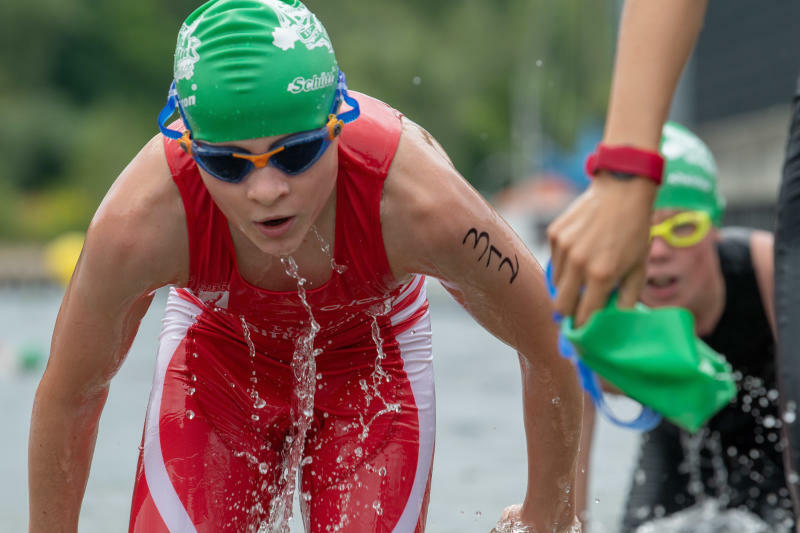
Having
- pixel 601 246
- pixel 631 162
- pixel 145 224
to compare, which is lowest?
pixel 145 224

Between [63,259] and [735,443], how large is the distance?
1641cm

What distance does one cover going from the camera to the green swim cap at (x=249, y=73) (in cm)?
306

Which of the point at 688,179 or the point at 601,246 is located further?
the point at 688,179

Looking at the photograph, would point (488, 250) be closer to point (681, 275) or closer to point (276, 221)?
point (276, 221)

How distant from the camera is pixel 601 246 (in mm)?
2055

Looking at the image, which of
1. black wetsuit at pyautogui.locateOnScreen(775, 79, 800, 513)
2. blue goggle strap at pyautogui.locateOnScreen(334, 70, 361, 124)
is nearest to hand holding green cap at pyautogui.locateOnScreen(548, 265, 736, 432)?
black wetsuit at pyautogui.locateOnScreen(775, 79, 800, 513)

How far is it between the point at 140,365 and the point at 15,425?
399 centimetres

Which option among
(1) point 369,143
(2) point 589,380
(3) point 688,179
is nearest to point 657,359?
(2) point 589,380

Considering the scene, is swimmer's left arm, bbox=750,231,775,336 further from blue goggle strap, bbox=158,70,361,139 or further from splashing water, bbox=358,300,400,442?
blue goggle strap, bbox=158,70,361,139

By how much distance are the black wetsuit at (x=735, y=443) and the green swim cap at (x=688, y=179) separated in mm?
194

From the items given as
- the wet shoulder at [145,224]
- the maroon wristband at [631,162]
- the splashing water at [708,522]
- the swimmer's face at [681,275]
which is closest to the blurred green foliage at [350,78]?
the splashing water at [708,522]

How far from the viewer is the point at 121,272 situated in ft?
10.2

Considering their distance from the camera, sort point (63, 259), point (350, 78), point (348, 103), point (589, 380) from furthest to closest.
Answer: point (350, 78) < point (63, 259) < point (348, 103) < point (589, 380)

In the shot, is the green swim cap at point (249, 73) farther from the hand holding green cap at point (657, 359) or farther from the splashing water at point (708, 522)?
the splashing water at point (708, 522)
